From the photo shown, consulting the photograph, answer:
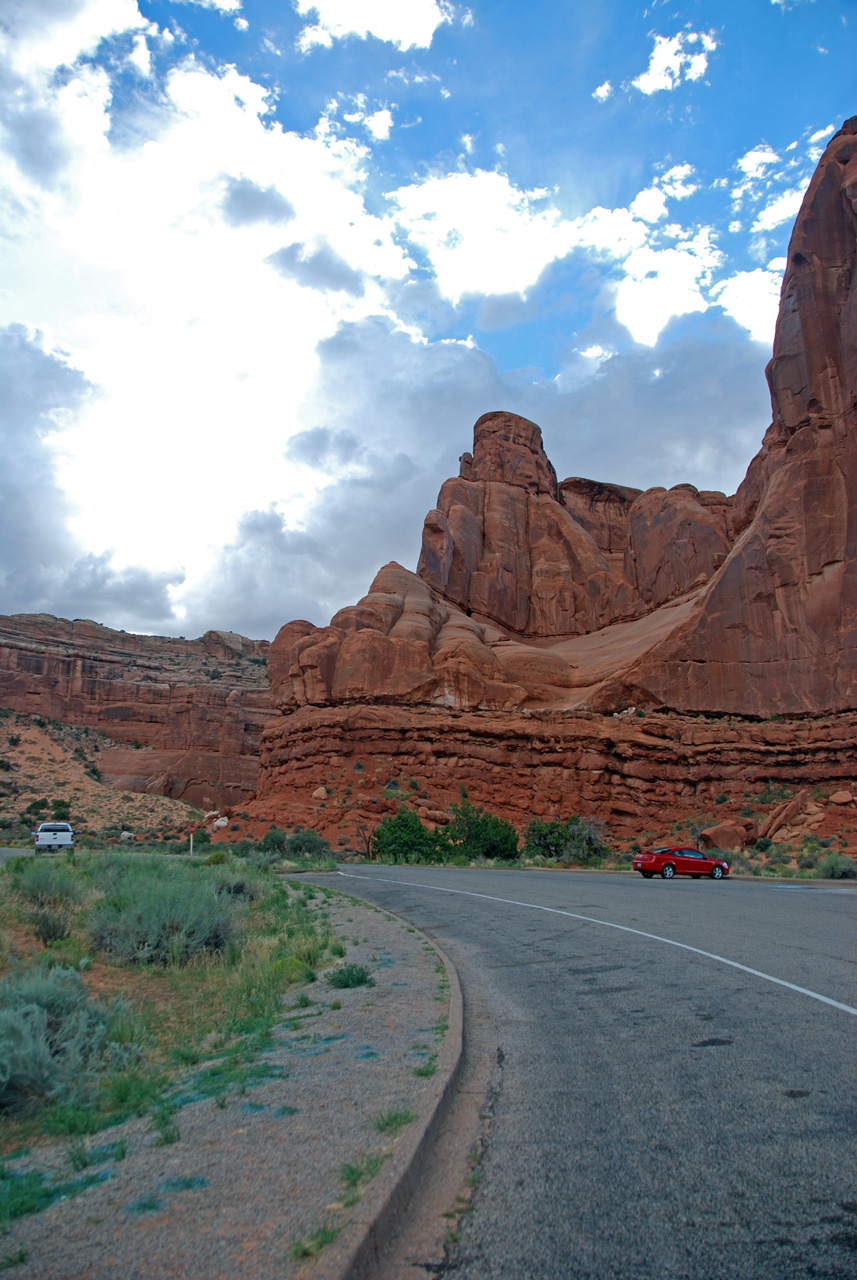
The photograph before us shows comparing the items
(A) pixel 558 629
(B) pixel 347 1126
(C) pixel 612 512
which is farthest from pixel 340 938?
(C) pixel 612 512

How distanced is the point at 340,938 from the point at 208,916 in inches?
80.5

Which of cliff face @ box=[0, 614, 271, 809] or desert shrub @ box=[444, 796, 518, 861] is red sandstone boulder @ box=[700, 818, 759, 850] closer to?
desert shrub @ box=[444, 796, 518, 861]

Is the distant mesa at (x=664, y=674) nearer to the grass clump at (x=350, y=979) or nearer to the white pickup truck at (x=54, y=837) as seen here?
the white pickup truck at (x=54, y=837)

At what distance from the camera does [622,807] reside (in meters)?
41.3

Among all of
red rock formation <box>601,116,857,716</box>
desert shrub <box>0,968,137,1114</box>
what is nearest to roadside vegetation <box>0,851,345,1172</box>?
desert shrub <box>0,968,137,1114</box>

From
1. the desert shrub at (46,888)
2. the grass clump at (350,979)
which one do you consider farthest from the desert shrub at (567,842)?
the grass clump at (350,979)

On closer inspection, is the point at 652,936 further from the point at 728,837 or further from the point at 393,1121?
the point at 728,837

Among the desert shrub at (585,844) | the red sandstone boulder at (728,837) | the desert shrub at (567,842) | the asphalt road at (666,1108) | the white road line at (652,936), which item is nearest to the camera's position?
the asphalt road at (666,1108)

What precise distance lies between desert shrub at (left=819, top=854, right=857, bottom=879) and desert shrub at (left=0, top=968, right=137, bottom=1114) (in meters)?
22.2

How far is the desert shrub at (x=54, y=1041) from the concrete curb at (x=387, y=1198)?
2.41 m

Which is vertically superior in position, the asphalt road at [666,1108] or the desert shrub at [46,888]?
the desert shrub at [46,888]

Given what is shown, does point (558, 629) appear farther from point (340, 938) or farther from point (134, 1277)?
point (134, 1277)

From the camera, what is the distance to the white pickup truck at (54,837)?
31.5 meters

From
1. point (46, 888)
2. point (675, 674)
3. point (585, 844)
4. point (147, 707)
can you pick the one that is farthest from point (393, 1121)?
point (147, 707)
